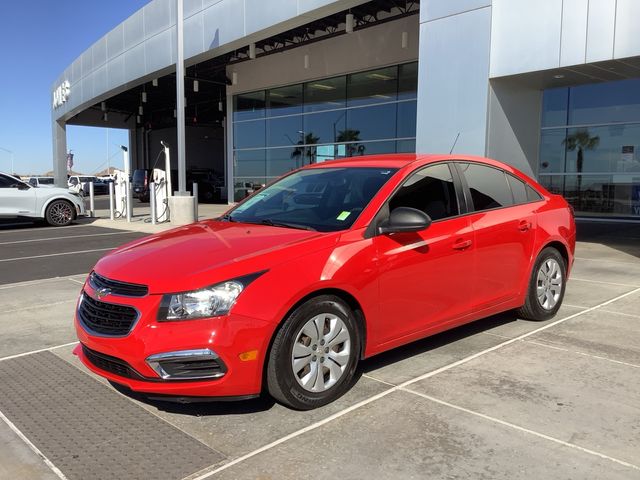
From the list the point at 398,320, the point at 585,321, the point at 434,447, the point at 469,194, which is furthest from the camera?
the point at 585,321

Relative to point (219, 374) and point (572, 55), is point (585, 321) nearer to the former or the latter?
point (219, 374)

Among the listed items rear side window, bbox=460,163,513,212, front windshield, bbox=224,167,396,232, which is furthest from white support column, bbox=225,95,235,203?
rear side window, bbox=460,163,513,212

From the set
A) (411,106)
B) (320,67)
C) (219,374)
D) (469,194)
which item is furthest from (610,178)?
(219,374)

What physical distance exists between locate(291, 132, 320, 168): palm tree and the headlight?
1974 centimetres

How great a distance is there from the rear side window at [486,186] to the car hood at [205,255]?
65.6 inches

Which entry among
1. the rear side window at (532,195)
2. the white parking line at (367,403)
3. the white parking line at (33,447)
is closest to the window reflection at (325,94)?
the rear side window at (532,195)

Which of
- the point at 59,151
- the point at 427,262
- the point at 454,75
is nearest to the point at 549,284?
the point at 427,262

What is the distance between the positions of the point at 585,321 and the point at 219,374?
3939 millimetres

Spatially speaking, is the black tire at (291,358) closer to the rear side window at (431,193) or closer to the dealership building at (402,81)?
the rear side window at (431,193)

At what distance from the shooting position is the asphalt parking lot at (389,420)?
2.84 m

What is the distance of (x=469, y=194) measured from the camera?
4629mm

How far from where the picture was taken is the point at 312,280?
131 inches

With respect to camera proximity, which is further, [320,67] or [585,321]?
[320,67]

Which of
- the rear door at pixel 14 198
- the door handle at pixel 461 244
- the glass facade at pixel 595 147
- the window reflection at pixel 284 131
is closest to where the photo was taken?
the door handle at pixel 461 244
